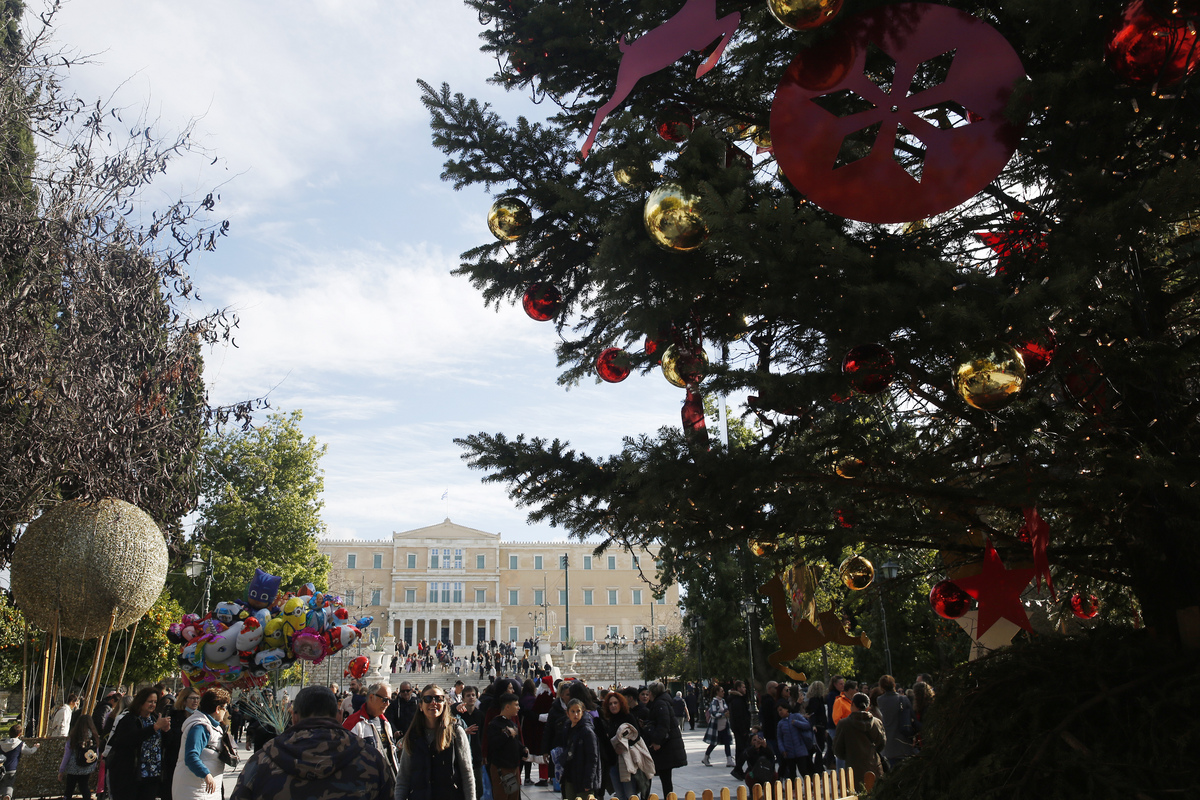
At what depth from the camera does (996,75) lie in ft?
9.81

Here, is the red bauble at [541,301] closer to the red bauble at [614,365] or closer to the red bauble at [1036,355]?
the red bauble at [614,365]

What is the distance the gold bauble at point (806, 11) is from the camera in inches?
100

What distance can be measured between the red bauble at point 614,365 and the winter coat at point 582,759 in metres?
3.30

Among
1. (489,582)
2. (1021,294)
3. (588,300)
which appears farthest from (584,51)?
(489,582)

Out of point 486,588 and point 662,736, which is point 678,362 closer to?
point 662,736

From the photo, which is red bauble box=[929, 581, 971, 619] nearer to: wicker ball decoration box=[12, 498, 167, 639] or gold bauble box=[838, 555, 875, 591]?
gold bauble box=[838, 555, 875, 591]

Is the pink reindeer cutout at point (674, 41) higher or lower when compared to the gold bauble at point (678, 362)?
higher

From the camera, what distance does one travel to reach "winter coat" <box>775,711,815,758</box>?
368 inches

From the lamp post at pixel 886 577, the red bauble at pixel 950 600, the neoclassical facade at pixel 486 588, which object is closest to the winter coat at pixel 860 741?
the lamp post at pixel 886 577

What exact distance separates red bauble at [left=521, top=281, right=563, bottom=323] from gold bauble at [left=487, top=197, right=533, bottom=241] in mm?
444

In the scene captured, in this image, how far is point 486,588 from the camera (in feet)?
235

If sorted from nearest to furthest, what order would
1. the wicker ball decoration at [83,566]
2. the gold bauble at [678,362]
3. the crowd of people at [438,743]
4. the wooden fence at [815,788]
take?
1. the crowd of people at [438,743]
2. the gold bauble at [678,362]
3. the wooden fence at [815,788]
4. the wicker ball decoration at [83,566]

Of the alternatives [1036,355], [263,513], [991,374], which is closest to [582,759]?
[1036,355]

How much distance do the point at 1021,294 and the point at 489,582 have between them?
235ft
